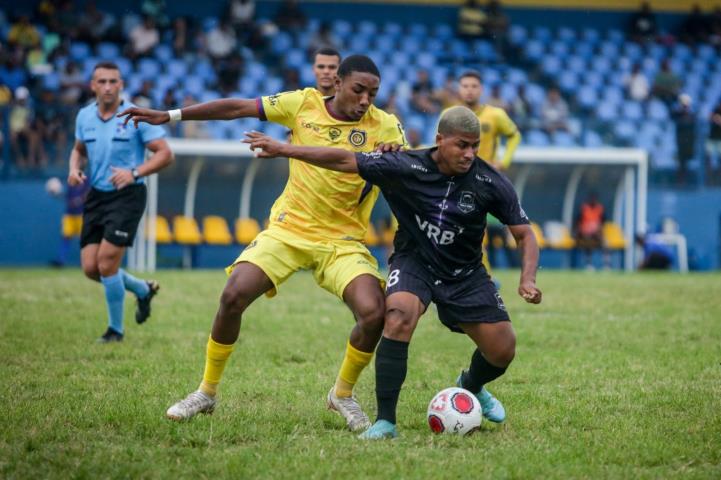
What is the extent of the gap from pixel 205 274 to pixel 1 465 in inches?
512

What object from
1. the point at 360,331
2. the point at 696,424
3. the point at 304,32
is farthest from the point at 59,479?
the point at 304,32

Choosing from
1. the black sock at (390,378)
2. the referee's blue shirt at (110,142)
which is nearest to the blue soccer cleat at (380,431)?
the black sock at (390,378)

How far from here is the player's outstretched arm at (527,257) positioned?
616cm

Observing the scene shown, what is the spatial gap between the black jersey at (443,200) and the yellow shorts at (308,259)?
427 mm

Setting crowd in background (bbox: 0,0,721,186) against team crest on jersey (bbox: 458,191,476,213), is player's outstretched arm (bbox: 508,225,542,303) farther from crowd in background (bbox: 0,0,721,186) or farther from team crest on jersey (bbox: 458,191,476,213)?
crowd in background (bbox: 0,0,721,186)

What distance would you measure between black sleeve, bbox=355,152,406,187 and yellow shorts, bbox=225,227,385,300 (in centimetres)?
58

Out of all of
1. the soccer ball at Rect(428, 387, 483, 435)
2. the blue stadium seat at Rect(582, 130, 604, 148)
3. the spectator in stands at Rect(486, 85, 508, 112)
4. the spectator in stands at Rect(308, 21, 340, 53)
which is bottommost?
the soccer ball at Rect(428, 387, 483, 435)

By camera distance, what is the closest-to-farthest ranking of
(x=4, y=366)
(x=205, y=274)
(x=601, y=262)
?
1. (x=4, y=366)
2. (x=205, y=274)
3. (x=601, y=262)

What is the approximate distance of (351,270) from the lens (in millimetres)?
6637

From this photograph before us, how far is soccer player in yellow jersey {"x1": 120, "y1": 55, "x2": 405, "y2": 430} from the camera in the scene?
21.4 ft

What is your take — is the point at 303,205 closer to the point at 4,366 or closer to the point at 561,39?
the point at 4,366

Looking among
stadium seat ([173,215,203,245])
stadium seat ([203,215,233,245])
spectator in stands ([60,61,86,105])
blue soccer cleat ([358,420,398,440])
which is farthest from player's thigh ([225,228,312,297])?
spectator in stands ([60,61,86,105])

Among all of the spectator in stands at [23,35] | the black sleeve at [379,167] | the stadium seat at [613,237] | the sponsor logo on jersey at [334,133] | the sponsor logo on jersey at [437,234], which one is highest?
the spectator in stands at [23,35]

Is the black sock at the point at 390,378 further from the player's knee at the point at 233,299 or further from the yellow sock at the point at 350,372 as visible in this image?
Answer: the player's knee at the point at 233,299
